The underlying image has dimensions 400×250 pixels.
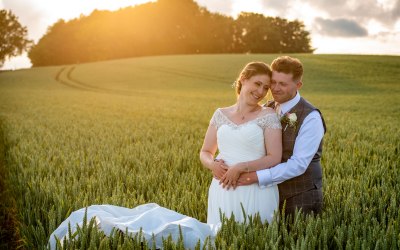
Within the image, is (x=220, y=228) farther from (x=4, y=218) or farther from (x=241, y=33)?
(x=241, y=33)

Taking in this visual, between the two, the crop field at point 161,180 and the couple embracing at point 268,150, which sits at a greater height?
the couple embracing at point 268,150

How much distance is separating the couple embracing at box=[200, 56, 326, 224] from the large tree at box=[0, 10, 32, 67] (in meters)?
80.7

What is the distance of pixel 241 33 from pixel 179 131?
73.7 metres

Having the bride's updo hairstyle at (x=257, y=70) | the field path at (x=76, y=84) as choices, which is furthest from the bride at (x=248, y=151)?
the field path at (x=76, y=84)

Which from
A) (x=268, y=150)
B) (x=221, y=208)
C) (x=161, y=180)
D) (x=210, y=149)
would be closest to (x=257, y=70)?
(x=268, y=150)

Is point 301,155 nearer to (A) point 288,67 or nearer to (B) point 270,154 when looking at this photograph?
(B) point 270,154

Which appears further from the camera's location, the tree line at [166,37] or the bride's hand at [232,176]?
the tree line at [166,37]

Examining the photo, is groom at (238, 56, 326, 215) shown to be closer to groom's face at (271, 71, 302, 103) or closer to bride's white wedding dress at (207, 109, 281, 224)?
groom's face at (271, 71, 302, 103)

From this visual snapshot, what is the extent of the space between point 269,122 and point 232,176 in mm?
630

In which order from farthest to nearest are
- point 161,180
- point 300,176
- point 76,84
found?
point 76,84 < point 161,180 < point 300,176

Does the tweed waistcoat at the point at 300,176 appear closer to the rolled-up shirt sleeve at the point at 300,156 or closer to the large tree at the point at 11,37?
the rolled-up shirt sleeve at the point at 300,156

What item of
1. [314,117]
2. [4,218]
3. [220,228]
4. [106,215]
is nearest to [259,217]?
[220,228]

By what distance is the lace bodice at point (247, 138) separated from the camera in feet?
12.6

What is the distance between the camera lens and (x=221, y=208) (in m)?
3.88
